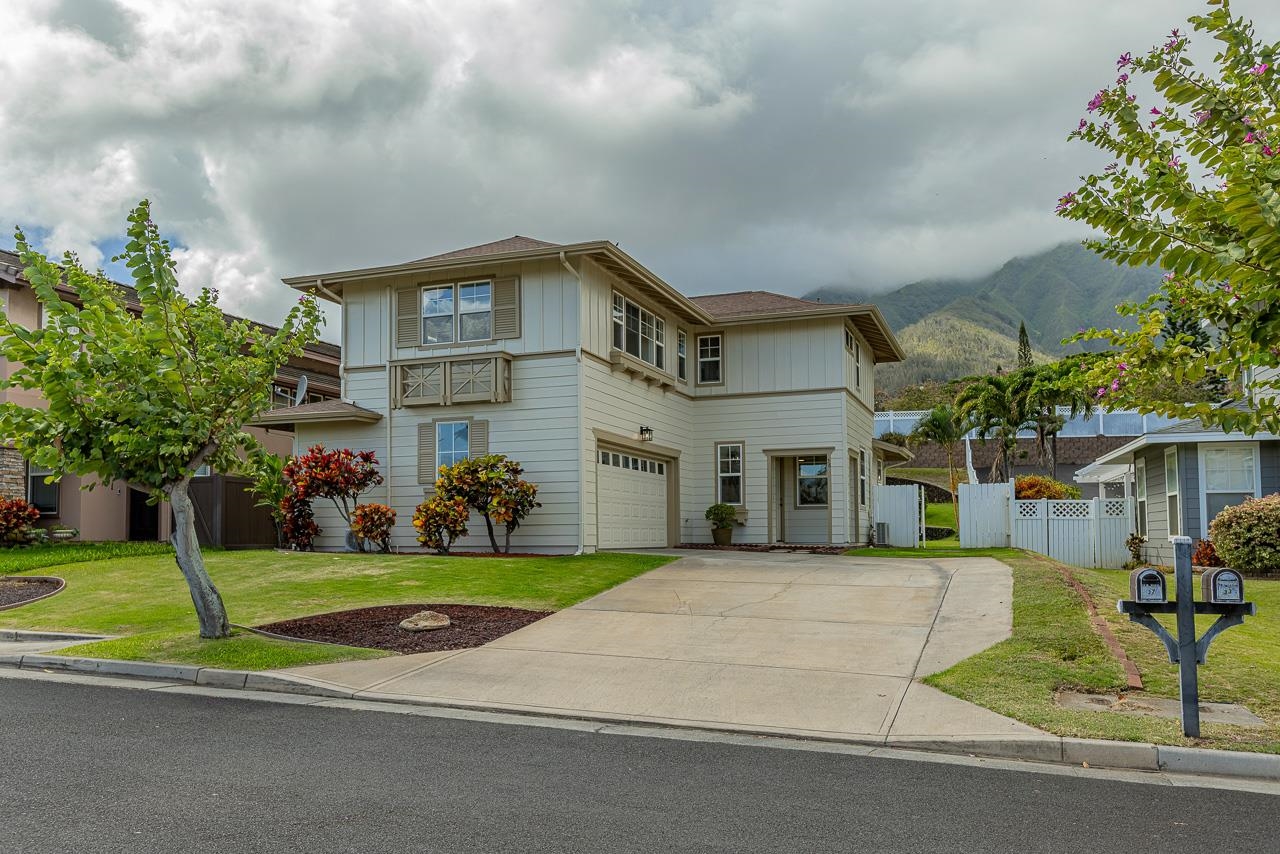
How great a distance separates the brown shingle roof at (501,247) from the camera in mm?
19466

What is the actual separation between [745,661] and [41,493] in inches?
777

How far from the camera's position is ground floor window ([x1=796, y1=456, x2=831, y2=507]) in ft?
78.0

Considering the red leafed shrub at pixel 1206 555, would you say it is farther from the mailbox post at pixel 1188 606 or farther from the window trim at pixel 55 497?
the window trim at pixel 55 497

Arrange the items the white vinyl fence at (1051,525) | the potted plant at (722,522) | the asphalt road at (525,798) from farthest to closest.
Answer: the potted plant at (722,522)
the white vinyl fence at (1051,525)
the asphalt road at (525,798)

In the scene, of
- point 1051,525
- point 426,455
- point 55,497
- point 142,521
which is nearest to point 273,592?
point 426,455

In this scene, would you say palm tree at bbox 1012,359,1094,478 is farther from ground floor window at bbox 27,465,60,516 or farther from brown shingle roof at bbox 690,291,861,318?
ground floor window at bbox 27,465,60,516

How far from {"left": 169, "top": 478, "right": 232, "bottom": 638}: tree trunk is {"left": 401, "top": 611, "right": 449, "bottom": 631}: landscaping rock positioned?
1889mm

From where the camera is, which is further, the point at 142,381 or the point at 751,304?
the point at 751,304

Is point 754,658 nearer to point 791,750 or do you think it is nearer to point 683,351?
point 791,750

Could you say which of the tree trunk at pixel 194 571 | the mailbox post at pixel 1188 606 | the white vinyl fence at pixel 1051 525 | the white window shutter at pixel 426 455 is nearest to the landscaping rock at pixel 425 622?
the tree trunk at pixel 194 571

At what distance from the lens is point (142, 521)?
24.7 metres

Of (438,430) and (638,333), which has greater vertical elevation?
(638,333)

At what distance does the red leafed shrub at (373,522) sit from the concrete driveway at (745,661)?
6.15m

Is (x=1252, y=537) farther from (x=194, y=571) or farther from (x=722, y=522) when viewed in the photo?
(x=194, y=571)
